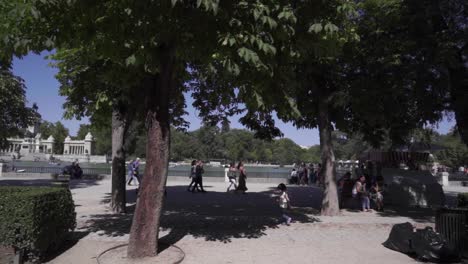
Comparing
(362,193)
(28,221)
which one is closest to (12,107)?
(28,221)

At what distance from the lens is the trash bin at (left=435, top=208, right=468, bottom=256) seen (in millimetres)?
8367

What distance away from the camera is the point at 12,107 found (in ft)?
74.0

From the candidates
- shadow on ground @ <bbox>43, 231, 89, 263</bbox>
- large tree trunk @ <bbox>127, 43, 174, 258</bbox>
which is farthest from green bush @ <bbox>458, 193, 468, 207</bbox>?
shadow on ground @ <bbox>43, 231, 89, 263</bbox>

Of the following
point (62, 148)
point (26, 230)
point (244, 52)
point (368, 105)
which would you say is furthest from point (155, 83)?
point (62, 148)

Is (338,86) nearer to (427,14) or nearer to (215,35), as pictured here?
(427,14)

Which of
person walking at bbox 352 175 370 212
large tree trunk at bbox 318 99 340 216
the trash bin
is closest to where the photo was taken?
the trash bin

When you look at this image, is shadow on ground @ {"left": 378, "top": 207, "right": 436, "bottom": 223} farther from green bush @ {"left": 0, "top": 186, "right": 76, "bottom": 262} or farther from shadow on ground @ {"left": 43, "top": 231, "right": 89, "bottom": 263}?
green bush @ {"left": 0, "top": 186, "right": 76, "bottom": 262}

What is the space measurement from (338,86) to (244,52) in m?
8.68

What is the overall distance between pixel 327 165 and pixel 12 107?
18.0 m

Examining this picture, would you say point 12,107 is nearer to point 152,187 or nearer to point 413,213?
point 152,187

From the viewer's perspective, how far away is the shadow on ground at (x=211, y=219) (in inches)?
396

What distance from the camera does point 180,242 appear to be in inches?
359

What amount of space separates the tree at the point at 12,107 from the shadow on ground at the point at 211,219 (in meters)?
9.38

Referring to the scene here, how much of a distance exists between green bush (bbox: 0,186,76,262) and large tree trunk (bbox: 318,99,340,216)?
8.53 m
